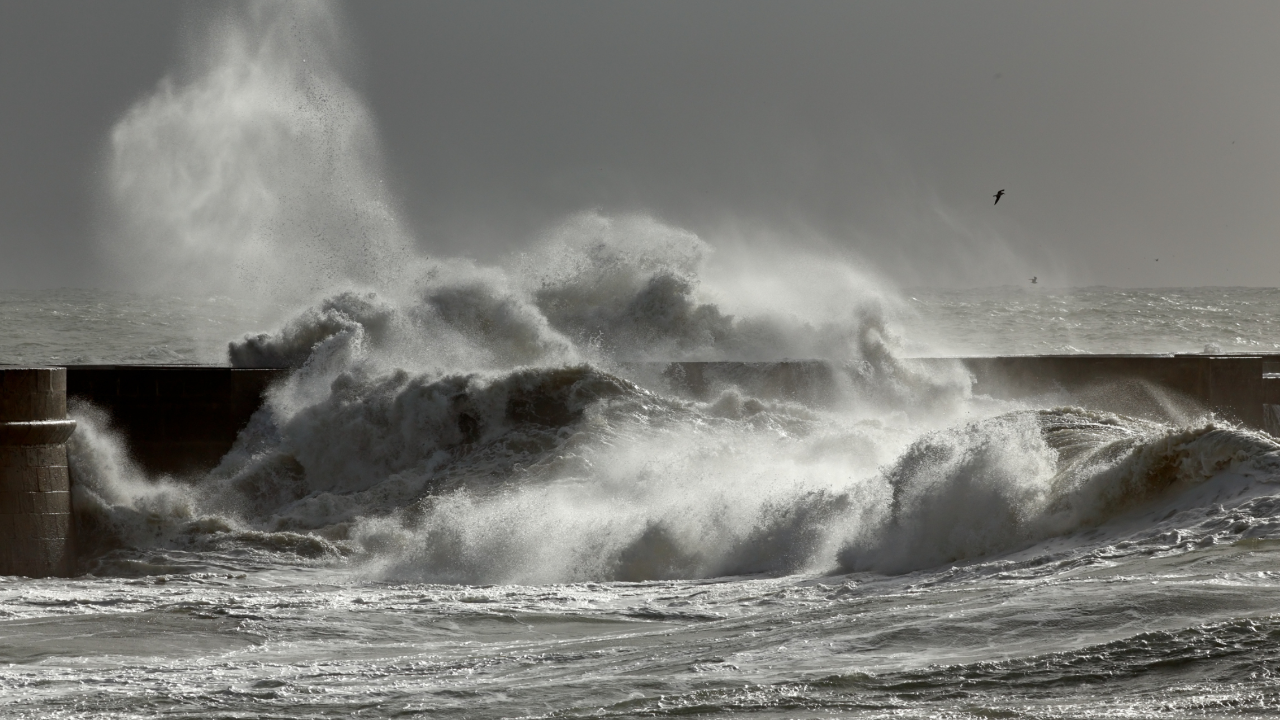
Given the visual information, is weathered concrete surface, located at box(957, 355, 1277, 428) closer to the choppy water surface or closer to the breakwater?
the breakwater

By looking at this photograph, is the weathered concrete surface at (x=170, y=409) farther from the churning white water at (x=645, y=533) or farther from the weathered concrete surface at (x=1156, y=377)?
the weathered concrete surface at (x=1156, y=377)

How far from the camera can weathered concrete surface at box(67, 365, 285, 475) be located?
11203 millimetres

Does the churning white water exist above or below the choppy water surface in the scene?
below

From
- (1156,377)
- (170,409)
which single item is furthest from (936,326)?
(170,409)

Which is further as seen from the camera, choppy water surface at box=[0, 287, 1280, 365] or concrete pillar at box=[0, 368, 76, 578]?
choppy water surface at box=[0, 287, 1280, 365]

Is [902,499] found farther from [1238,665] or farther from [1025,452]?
[1238,665]

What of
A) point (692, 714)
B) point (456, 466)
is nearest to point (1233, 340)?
point (456, 466)

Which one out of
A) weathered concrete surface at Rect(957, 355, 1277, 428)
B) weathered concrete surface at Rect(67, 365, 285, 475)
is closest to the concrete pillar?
weathered concrete surface at Rect(67, 365, 285, 475)

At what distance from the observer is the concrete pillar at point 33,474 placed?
9.04 meters

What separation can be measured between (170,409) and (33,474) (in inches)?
85.8

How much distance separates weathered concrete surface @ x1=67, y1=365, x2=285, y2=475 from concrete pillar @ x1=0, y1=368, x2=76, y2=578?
1.70 metres

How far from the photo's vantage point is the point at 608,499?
10.2 m

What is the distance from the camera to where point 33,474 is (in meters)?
9.21

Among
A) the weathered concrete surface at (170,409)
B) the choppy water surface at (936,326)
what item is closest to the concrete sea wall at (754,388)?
the weathered concrete surface at (170,409)
